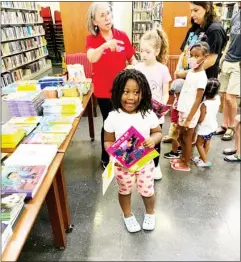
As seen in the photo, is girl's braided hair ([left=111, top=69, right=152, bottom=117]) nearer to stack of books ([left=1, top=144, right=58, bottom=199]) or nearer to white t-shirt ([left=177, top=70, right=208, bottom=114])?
white t-shirt ([left=177, top=70, right=208, bottom=114])

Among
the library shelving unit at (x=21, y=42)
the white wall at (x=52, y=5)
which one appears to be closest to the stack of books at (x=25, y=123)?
the library shelving unit at (x=21, y=42)

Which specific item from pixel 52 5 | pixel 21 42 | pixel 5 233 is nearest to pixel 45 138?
pixel 5 233

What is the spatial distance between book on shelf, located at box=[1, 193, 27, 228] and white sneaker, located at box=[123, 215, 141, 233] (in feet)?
1.89

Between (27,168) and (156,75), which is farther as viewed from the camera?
Result: (156,75)

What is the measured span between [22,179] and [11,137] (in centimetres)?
29

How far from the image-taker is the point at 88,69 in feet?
9.91

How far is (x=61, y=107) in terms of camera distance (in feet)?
4.31

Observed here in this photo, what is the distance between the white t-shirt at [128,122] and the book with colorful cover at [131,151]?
0.08 m

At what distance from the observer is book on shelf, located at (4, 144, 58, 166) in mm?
881

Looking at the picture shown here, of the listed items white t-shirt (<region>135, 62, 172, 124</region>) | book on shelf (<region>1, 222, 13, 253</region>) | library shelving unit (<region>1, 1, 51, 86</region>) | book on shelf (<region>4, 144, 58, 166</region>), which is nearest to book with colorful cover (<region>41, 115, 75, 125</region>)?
book on shelf (<region>4, 144, 58, 166</region>)

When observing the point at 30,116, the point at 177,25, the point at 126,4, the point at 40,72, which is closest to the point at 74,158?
the point at 30,116

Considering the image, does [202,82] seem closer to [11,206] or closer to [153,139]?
[153,139]

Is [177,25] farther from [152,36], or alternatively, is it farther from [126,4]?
[152,36]

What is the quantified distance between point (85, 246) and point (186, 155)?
851mm
